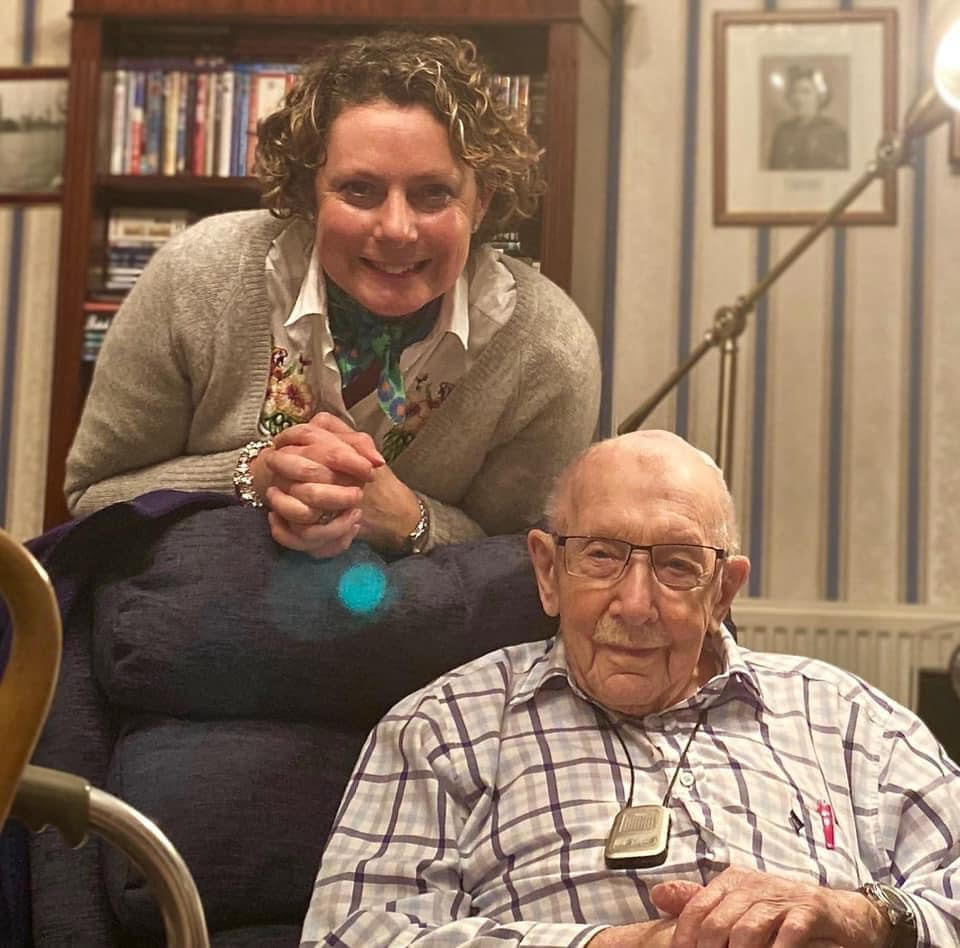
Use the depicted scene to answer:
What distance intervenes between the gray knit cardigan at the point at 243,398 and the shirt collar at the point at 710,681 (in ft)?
0.75

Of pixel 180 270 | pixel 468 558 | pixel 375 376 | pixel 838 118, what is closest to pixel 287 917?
pixel 468 558

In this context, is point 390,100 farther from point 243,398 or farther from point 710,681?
point 710,681

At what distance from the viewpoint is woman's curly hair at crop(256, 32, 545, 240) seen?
1479 millimetres

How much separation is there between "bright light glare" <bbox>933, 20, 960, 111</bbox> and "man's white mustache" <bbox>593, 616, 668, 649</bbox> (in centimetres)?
127

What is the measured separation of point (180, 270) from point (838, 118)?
75.1 inches

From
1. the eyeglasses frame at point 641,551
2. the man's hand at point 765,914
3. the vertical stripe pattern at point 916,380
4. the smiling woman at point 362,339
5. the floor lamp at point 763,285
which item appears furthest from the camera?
the vertical stripe pattern at point 916,380

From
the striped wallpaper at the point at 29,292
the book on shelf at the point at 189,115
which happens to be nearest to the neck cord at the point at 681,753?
the book on shelf at the point at 189,115

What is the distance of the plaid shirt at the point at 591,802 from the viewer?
48.1 inches

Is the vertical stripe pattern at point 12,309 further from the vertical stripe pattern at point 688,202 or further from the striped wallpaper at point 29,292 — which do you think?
the vertical stripe pattern at point 688,202

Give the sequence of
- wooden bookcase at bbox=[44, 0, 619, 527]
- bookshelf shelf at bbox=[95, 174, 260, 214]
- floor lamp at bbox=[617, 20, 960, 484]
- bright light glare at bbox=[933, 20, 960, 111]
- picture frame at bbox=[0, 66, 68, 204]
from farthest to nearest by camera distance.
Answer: picture frame at bbox=[0, 66, 68, 204] < bookshelf shelf at bbox=[95, 174, 260, 214] < wooden bookcase at bbox=[44, 0, 619, 527] < floor lamp at bbox=[617, 20, 960, 484] < bright light glare at bbox=[933, 20, 960, 111]

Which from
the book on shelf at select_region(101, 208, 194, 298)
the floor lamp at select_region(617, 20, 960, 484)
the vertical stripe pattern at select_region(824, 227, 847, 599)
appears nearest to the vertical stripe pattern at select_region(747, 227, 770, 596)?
the vertical stripe pattern at select_region(824, 227, 847, 599)

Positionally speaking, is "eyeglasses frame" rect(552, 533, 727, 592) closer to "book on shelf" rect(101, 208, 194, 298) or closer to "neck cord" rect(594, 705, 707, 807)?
"neck cord" rect(594, 705, 707, 807)

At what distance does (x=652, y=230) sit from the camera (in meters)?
3.00

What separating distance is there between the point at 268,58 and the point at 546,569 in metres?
1.81
